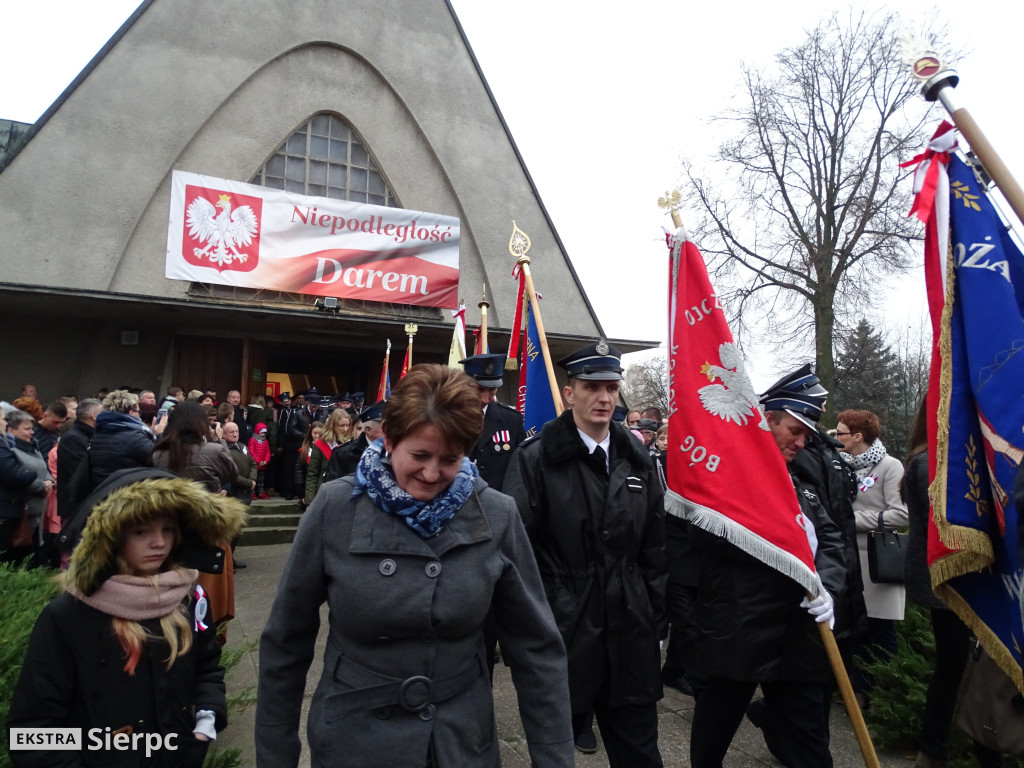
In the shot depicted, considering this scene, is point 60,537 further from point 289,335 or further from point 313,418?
point 289,335

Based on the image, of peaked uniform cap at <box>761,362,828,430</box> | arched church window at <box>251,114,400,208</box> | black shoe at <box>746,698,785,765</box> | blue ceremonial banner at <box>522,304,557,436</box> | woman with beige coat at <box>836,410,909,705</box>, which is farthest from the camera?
arched church window at <box>251,114,400,208</box>

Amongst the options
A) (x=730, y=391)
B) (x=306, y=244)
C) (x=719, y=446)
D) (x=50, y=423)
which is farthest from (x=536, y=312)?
(x=306, y=244)

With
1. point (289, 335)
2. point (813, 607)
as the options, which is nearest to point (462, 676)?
point (813, 607)

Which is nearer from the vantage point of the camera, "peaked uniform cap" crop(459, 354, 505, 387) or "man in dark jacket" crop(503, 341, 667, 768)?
"man in dark jacket" crop(503, 341, 667, 768)

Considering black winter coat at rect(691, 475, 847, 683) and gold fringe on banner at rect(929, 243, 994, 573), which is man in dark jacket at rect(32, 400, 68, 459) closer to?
black winter coat at rect(691, 475, 847, 683)

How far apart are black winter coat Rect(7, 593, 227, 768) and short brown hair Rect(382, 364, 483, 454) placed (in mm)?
1257

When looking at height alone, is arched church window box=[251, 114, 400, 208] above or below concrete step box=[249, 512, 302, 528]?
above

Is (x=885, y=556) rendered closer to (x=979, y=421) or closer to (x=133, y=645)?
(x=979, y=421)

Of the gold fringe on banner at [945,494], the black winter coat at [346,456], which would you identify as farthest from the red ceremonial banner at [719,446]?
the black winter coat at [346,456]

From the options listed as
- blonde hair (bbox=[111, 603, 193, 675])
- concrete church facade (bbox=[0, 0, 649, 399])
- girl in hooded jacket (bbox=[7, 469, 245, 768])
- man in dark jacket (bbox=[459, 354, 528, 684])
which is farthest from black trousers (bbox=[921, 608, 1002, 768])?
concrete church facade (bbox=[0, 0, 649, 399])

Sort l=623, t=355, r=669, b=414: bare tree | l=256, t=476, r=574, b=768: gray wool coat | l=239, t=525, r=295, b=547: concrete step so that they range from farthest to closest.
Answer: l=623, t=355, r=669, b=414: bare tree, l=239, t=525, r=295, b=547: concrete step, l=256, t=476, r=574, b=768: gray wool coat

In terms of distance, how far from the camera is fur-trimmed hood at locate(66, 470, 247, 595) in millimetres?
2312

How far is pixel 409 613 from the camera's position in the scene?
1764mm

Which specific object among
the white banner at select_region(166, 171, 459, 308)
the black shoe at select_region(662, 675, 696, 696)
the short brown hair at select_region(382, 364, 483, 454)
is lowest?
the black shoe at select_region(662, 675, 696, 696)
